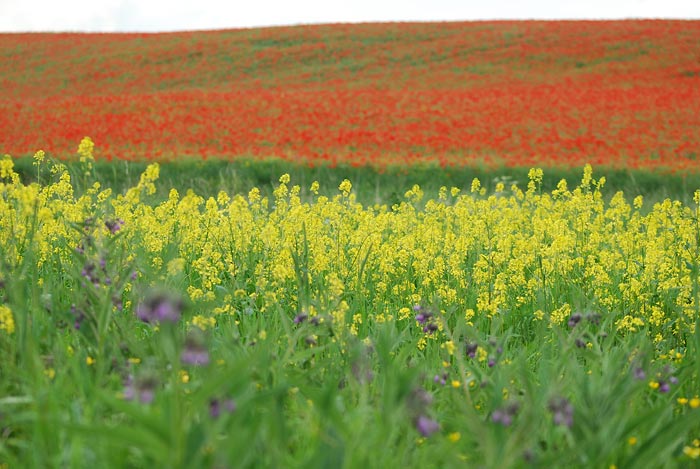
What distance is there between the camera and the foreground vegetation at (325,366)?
1.49m

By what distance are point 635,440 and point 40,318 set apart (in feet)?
6.43

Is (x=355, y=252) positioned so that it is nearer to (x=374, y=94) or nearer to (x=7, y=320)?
(x=7, y=320)

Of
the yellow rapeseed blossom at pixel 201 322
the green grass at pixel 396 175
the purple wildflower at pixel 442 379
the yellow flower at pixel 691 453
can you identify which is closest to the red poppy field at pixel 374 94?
the green grass at pixel 396 175

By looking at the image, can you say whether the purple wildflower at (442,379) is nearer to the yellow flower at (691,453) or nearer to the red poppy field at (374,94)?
the yellow flower at (691,453)

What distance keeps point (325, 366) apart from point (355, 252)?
215 cm

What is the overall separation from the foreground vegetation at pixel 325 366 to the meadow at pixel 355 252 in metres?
0.02

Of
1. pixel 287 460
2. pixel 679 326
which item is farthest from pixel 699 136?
pixel 287 460

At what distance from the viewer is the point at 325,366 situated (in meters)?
2.49

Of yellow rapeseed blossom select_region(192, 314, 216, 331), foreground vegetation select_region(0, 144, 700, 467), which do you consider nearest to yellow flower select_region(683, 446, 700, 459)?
foreground vegetation select_region(0, 144, 700, 467)

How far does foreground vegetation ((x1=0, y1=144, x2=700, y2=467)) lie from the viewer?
149 centimetres

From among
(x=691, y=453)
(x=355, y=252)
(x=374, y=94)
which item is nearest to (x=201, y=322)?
(x=691, y=453)

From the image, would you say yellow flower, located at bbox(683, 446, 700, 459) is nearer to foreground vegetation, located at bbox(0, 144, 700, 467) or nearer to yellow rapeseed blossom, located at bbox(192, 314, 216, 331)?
foreground vegetation, located at bbox(0, 144, 700, 467)

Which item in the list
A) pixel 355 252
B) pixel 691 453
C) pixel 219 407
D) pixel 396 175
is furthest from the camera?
pixel 396 175

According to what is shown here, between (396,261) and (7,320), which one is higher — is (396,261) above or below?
below
